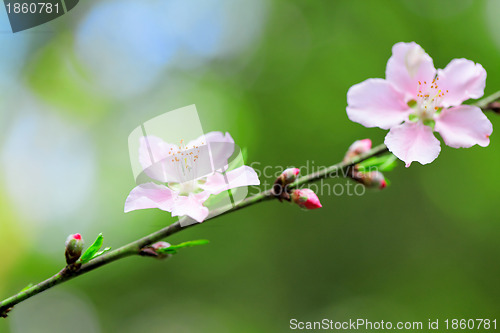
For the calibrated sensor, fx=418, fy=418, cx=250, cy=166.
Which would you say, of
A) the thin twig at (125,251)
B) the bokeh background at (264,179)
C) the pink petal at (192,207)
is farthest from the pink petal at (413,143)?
the bokeh background at (264,179)

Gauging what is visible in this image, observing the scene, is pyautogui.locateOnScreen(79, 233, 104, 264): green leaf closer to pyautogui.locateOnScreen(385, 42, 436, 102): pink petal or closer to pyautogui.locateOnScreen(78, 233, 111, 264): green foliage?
pyautogui.locateOnScreen(78, 233, 111, 264): green foliage

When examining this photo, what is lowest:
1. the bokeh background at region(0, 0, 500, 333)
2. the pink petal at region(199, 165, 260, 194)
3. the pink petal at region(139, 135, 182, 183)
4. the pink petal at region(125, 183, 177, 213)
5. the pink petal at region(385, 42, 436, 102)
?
the pink petal at region(125, 183, 177, 213)

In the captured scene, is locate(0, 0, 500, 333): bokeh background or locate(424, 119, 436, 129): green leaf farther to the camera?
locate(0, 0, 500, 333): bokeh background

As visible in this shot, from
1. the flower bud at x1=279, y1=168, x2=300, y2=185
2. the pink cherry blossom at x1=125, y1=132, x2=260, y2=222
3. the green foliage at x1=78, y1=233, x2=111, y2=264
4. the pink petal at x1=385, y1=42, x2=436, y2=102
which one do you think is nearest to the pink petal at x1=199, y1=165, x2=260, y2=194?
the pink cherry blossom at x1=125, y1=132, x2=260, y2=222

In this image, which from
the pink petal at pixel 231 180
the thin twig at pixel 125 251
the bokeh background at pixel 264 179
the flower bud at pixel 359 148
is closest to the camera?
the thin twig at pixel 125 251

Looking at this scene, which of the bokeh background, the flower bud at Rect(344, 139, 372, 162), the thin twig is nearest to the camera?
the thin twig

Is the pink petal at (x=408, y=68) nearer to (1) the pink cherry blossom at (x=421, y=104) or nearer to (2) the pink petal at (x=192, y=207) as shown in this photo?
(1) the pink cherry blossom at (x=421, y=104)

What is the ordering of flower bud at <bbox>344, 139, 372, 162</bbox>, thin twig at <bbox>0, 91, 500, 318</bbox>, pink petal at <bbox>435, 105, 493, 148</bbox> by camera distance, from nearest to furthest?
1. thin twig at <bbox>0, 91, 500, 318</bbox>
2. pink petal at <bbox>435, 105, 493, 148</bbox>
3. flower bud at <bbox>344, 139, 372, 162</bbox>

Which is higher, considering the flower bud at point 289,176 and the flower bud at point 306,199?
the flower bud at point 289,176
